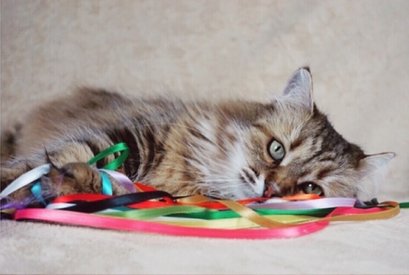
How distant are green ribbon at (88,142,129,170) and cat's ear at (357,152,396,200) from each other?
1.87 feet

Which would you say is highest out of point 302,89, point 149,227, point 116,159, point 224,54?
point 224,54

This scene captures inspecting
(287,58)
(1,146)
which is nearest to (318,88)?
(287,58)

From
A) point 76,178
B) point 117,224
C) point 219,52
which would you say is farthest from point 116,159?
point 219,52

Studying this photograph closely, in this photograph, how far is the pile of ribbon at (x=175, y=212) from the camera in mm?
1008

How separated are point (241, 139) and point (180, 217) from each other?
1.06 ft

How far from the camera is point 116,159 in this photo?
1.28 metres

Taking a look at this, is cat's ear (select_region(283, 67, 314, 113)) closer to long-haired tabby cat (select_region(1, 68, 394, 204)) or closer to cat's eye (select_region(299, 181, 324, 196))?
long-haired tabby cat (select_region(1, 68, 394, 204))

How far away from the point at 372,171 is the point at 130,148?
60 cm

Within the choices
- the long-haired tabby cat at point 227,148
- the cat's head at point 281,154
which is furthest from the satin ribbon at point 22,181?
the cat's head at point 281,154

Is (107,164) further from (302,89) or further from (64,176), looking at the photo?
(302,89)

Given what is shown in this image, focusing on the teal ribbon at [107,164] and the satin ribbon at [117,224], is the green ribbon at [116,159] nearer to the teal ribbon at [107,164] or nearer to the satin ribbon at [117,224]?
the teal ribbon at [107,164]

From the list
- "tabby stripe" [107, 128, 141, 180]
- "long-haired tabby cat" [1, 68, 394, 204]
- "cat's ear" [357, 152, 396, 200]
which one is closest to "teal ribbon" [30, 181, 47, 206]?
"long-haired tabby cat" [1, 68, 394, 204]

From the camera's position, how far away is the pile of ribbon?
101cm

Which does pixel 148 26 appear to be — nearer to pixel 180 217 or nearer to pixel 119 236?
pixel 180 217
